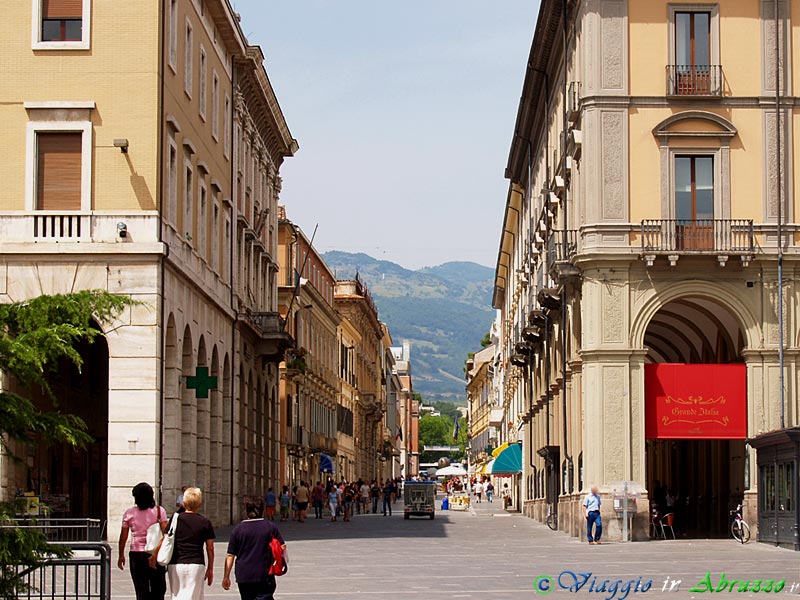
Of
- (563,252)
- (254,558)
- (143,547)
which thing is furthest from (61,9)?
(254,558)

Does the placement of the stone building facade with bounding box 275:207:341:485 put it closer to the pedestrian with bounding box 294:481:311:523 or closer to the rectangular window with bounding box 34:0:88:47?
the pedestrian with bounding box 294:481:311:523

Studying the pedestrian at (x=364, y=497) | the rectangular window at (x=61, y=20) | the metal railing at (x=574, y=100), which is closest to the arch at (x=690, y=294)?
the metal railing at (x=574, y=100)

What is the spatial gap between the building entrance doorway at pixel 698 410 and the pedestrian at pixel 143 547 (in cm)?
2373

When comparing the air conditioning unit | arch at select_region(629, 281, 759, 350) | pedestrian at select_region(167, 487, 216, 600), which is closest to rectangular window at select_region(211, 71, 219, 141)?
the air conditioning unit

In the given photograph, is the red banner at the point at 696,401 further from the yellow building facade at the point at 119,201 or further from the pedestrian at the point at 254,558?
the pedestrian at the point at 254,558

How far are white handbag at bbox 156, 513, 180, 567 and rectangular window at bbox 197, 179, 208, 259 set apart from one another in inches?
1094

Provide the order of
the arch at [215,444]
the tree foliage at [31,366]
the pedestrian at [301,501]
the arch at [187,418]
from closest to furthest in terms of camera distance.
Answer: the tree foliage at [31,366] → the arch at [187,418] → the arch at [215,444] → the pedestrian at [301,501]

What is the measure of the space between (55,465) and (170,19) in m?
13.6

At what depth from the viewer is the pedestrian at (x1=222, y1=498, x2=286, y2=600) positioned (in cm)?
1520

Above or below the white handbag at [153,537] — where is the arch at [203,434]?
above

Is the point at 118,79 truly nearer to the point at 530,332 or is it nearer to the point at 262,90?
the point at 262,90

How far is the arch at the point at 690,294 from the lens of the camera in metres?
38.9

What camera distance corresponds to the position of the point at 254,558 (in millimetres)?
15227

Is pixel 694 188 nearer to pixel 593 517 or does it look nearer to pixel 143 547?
pixel 593 517
